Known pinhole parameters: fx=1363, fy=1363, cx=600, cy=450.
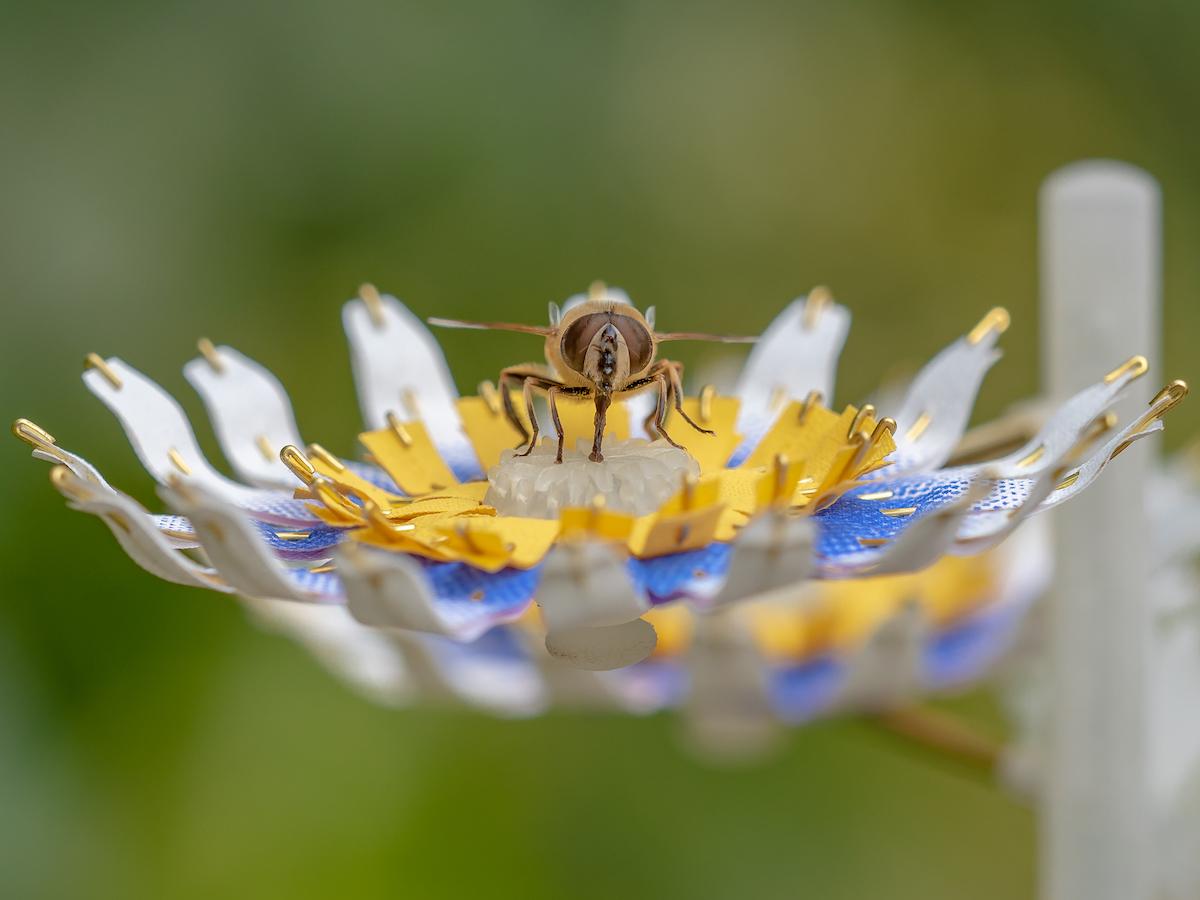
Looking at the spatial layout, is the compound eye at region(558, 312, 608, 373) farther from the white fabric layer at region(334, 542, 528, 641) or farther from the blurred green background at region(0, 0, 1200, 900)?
the blurred green background at region(0, 0, 1200, 900)

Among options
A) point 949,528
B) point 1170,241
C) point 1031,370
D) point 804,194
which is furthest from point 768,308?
point 949,528

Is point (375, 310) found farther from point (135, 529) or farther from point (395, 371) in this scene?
point (135, 529)

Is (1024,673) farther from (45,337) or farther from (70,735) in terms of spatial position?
(45,337)

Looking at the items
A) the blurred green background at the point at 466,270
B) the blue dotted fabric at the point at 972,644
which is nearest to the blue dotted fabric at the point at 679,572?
the blue dotted fabric at the point at 972,644

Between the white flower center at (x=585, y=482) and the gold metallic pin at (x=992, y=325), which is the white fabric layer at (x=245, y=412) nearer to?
the white flower center at (x=585, y=482)

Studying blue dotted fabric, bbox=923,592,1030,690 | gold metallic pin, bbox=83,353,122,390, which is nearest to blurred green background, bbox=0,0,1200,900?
blue dotted fabric, bbox=923,592,1030,690

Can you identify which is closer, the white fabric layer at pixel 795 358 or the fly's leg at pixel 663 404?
the fly's leg at pixel 663 404

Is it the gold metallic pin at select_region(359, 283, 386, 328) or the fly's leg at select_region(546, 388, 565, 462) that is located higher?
the gold metallic pin at select_region(359, 283, 386, 328)
